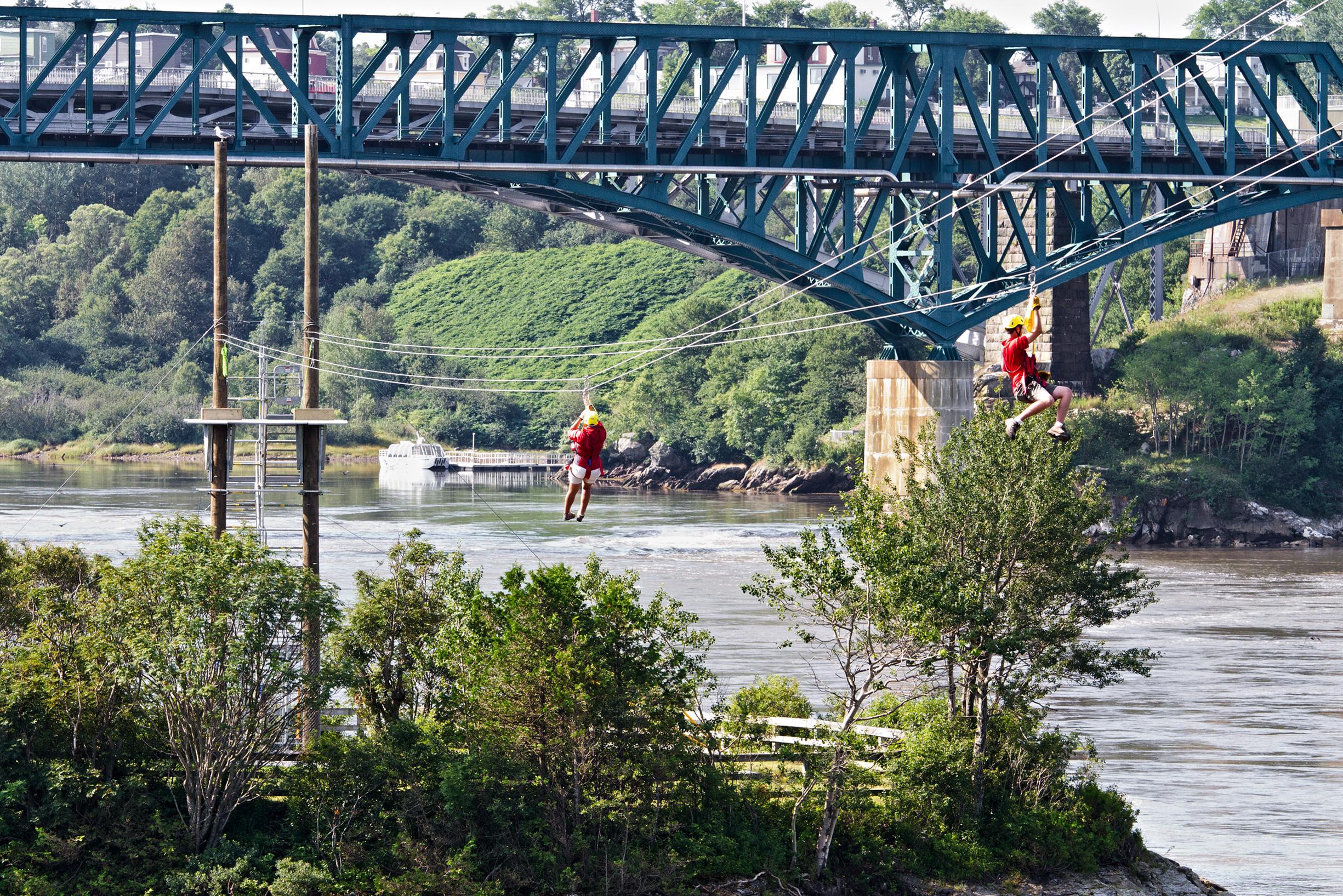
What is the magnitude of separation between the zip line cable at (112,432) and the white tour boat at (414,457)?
12920mm

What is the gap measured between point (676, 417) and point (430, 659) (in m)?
83.8

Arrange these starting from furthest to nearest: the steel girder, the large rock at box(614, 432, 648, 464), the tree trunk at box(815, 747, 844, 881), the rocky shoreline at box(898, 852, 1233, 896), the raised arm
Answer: the large rock at box(614, 432, 648, 464)
the steel girder
the rocky shoreline at box(898, 852, 1233, 896)
the tree trunk at box(815, 747, 844, 881)
the raised arm

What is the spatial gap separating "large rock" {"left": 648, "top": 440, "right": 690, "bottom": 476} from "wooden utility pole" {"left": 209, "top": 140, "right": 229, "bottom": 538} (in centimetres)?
7970

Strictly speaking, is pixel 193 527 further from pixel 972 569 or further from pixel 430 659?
pixel 972 569

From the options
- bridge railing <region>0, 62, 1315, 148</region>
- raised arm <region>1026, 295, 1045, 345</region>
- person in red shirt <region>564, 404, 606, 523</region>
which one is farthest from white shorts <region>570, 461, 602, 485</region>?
bridge railing <region>0, 62, 1315, 148</region>

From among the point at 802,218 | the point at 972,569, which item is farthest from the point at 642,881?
the point at 802,218

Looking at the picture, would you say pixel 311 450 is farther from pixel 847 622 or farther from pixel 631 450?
pixel 631 450

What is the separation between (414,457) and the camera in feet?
356

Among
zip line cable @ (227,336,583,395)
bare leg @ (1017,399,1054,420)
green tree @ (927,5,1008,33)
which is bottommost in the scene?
bare leg @ (1017,399,1054,420)

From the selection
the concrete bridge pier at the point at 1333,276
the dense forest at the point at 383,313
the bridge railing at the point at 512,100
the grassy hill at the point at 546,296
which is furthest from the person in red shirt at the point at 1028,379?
the grassy hill at the point at 546,296

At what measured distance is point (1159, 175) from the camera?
55.6 meters

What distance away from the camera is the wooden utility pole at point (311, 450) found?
2552cm

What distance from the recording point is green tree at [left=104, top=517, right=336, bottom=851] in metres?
24.6

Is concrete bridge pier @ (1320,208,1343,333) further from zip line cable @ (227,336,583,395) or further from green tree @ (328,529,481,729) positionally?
green tree @ (328,529,481,729)
